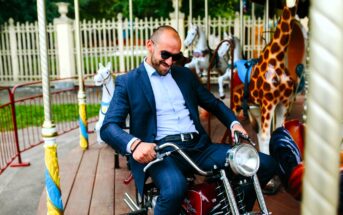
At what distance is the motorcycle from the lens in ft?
6.61

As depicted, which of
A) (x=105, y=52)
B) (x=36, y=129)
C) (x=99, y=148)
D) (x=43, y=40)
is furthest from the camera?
(x=105, y=52)

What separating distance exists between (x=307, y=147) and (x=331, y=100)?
0.32 feet

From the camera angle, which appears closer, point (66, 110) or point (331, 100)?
point (331, 100)

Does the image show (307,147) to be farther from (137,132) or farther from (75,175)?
(75,175)

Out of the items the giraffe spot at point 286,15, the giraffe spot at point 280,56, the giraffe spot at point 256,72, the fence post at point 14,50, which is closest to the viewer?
the giraffe spot at point 286,15

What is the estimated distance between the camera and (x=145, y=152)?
2082mm

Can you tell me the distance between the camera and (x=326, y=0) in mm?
659

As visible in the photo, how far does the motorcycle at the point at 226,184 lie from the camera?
6.61 feet

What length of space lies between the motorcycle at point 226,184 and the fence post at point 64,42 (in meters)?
11.9

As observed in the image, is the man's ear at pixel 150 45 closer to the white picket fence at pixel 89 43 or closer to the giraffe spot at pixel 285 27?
the giraffe spot at pixel 285 27

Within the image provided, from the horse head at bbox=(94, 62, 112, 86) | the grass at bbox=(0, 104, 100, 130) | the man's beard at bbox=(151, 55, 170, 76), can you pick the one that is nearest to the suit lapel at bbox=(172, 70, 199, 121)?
the man's beard at bbox=(151, 55, 170, 76)

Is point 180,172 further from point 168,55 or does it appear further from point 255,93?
point 255,93

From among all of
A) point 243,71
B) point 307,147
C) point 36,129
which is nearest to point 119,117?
point 307,147

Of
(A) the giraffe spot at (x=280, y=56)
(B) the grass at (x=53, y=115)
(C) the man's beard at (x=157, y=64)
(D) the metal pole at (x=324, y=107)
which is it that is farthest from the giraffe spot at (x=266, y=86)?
(B) the grass at (x=53, y=115)
